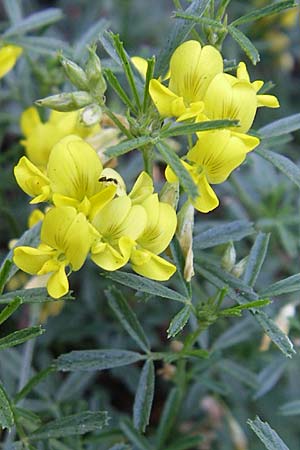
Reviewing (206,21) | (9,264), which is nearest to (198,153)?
(206,21)

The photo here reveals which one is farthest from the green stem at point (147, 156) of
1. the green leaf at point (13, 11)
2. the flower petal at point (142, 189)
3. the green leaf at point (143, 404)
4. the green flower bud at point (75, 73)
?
the green leaf at point (13, 11)

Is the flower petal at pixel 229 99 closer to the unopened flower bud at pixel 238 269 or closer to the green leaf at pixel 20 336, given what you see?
the unopened flower bud at pixel 238 269

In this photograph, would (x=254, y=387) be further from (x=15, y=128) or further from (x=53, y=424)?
(x=15, y=128)

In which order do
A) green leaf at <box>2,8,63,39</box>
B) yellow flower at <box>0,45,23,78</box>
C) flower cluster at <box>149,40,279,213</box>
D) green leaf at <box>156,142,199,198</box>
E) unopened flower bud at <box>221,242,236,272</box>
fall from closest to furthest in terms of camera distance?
green leaf at <box>156,142,199,198</box>, flower cluster at <box>149,40,279,213</box>, unopened flower bud at <box>221,242,236,272</box>, yellow flower at <box>0,45,23,78</box>, green leaf at <box>2,8,63,39</box>

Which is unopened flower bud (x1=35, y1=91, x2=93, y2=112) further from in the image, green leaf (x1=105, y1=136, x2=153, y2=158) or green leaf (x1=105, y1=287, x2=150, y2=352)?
green leaf (x1=105, y1=287, x2=150, y2=352)

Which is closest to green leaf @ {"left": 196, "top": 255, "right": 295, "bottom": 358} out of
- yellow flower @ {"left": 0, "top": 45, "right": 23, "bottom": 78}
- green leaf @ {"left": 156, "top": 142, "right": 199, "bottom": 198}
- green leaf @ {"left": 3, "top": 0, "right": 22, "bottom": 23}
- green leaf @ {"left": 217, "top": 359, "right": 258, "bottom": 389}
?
green leaf @ {"left": 156, "top": 142, "right": 199, "bottom": 198}

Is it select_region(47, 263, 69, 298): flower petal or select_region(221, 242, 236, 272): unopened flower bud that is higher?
select_region(47, 263, 69, 298): flower petal
